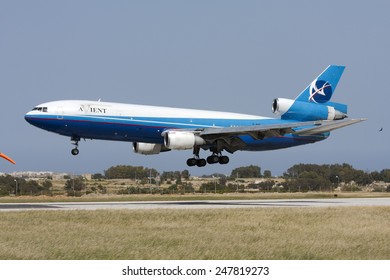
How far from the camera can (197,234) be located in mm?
26219

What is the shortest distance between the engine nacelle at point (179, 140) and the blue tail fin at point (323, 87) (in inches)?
509

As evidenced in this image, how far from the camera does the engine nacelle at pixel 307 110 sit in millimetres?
57094

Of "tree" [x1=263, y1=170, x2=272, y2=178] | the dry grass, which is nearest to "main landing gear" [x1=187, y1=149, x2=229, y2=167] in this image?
the dry grass

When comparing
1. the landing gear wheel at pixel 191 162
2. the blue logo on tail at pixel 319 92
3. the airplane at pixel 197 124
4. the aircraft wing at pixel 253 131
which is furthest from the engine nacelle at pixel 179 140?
the blue logo on tail at pixel 319 92

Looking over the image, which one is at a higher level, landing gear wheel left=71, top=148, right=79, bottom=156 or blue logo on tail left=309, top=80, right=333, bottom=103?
blue logo on tail left=309, top=80, right=333, bottom=103

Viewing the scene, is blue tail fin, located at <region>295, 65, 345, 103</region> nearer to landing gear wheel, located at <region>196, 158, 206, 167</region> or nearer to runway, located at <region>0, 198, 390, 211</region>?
landing gear wheel, located at <region>196, 158, 206, 167</region>

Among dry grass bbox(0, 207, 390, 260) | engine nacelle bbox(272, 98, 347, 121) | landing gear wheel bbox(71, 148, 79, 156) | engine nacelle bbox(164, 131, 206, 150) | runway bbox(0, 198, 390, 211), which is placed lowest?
dry grass bbox(0, 207, 390, 260)

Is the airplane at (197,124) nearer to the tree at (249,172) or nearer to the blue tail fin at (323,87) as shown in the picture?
the blue tail fin at (323,87)

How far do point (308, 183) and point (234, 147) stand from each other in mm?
41776

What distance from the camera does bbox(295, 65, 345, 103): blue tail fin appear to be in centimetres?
5947

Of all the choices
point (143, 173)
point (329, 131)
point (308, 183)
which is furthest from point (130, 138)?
point (143, 173)

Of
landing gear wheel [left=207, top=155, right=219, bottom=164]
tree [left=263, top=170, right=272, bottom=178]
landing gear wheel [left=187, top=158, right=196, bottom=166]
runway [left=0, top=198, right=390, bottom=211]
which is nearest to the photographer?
runway [left=0, top=198, right=390, bottom=211]

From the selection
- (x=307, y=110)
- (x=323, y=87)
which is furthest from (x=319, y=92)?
(x=307, y=110)

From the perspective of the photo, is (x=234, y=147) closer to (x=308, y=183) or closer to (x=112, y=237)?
(x=112, y=237)
